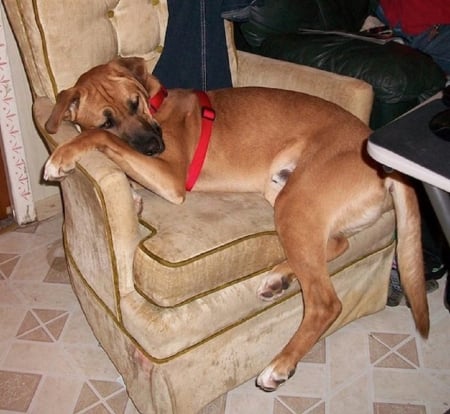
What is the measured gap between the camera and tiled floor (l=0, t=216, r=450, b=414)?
227 centimetres

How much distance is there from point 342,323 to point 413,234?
60cm

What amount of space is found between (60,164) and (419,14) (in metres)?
2.35

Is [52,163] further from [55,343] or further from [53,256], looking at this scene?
[53,256]

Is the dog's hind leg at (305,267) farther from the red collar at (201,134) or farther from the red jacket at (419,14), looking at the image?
the red jacket at (419,14)

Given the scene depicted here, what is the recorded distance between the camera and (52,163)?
6.50 feet

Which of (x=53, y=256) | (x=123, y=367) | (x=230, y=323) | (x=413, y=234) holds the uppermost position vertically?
(x=413, y=234)

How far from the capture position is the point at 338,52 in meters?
2.84

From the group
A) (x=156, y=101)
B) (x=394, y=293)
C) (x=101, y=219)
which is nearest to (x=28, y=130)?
(x=156, y=101)

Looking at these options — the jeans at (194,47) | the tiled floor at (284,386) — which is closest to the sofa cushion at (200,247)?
the tiled floor at (284,386)

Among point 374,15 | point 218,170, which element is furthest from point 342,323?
point 374,15

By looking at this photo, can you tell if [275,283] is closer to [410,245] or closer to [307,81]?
[410,245]

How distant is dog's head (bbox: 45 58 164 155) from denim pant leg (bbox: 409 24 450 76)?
6.03 ft

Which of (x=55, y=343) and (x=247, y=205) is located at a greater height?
(x=247, y=205)

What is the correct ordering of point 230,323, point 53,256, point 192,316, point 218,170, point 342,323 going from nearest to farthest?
point 192,316 → point 230,323 → point 218,170 → point 342,323 → point 53,256
